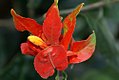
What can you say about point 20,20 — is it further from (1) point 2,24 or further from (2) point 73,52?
(1) point 2,24

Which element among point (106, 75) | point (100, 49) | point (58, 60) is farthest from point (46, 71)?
point (106, 75)

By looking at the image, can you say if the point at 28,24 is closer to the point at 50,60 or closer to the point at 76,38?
the point at 50,60

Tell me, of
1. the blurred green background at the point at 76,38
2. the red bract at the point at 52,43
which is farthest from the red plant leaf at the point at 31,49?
the blurred green background at the point at 76,38

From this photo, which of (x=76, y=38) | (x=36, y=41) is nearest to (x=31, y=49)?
(x=36, y=41)

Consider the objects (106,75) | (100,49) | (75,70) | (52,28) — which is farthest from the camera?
(75,70)

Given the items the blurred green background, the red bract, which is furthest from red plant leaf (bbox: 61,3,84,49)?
the blurred green background

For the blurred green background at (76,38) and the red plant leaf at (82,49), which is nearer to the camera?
the red plant leaf at (82,49)

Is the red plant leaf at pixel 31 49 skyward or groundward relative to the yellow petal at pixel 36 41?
groundward

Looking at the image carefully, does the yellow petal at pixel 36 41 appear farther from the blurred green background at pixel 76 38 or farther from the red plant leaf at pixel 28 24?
the blurred green background at pixel 76 38

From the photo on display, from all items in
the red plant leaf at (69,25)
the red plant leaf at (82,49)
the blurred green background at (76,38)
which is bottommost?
the blurred green background at (76,38)
